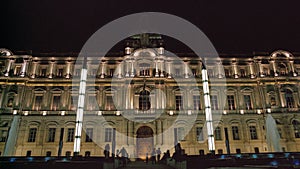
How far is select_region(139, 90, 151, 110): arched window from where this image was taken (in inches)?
1249

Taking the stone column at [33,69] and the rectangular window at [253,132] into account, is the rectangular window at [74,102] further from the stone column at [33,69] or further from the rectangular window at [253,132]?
the rectangular window at [253,132]

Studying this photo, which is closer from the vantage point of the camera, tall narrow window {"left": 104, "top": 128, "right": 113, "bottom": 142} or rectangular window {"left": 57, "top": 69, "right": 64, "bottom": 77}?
tall narrow window {"left": 104, "top": 128, "right": 113, "bottom": 142}

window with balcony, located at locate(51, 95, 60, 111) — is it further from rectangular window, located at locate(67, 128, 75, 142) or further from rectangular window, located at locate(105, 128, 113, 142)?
rectangular window, located at locate(105, 128, 113, 142)

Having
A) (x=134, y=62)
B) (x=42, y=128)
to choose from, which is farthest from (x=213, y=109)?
(x=42, y=128)

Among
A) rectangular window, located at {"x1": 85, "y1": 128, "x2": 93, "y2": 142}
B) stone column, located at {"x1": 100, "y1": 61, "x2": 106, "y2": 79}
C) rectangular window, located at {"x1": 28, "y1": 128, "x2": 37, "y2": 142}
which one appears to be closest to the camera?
rectangular window, located at {"x1": 28, "y1": 128, "x2": 37, "y2": 142}

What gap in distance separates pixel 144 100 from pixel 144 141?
5.36 m

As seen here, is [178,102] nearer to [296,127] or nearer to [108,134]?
[108,134]

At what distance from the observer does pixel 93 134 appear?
30984mm

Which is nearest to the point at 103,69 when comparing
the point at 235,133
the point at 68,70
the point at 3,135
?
the point at 68,70

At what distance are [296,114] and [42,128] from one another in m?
33.8

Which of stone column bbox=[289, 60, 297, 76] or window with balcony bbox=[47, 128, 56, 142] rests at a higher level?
stone column bbox=[289, 60, 297, 76]

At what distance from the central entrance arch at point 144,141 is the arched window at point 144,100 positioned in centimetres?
262

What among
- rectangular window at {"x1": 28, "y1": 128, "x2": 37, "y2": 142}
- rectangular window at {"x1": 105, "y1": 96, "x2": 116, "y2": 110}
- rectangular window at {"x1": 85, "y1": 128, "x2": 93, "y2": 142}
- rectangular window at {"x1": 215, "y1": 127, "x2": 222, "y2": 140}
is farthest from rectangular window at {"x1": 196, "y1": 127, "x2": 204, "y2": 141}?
rectangular window at {"x1": 28, "y1": 128, "x2": 37, "y2": 142}

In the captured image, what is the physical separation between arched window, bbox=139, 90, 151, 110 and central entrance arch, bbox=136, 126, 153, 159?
8.60 feet
